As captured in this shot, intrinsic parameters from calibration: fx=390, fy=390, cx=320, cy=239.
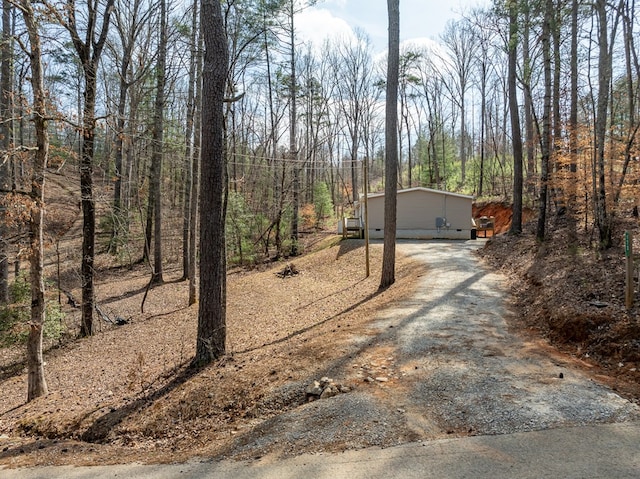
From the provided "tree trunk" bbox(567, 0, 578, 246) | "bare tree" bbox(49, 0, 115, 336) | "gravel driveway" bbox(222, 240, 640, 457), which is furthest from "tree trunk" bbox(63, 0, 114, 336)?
"tree trunk" bbox(567, 0, 578, 246)

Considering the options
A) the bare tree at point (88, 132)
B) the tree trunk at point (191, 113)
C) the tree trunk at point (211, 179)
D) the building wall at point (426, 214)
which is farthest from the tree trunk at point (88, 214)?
the building wall at point (426, 214)

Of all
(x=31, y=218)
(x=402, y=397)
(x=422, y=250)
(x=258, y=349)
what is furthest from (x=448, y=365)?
(x=422, y=250)

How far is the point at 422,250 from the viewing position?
1509 centimetres

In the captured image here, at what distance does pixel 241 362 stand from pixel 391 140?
6.87m

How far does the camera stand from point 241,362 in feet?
19.2

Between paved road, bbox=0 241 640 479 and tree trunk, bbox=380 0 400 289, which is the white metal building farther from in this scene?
paved road, bbox=0 241 640 479

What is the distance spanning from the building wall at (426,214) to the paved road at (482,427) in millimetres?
14203

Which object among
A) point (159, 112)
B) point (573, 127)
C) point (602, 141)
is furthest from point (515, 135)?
point (159, 112)

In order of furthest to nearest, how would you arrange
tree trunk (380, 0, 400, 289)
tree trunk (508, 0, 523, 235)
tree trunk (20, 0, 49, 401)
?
tree trunk (508, 0, 523, 235) < tree trunk (380, 0, 400, 289) < tree trunk (20, 0, 49, 401)

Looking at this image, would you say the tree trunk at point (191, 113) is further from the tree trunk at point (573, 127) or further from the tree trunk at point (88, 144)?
the tree trunk at point (573, 127)

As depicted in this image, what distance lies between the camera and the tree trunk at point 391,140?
968 centimetres

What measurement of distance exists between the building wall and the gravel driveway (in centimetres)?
1326

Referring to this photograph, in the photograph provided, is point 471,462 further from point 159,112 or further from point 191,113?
point 159,112

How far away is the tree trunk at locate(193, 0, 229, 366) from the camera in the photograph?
5934 mm
